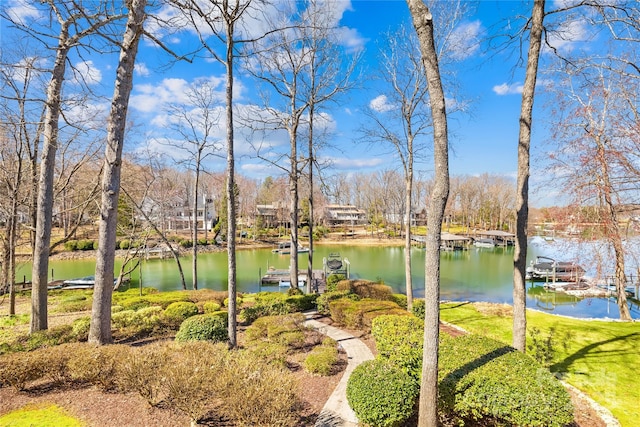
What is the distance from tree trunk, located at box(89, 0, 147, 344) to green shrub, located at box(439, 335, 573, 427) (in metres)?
5.85

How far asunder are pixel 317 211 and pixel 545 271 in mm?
32533

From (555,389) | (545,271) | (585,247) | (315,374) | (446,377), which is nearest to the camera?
(555,389)

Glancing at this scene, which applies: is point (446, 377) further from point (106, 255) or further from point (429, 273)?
point (106, 255)

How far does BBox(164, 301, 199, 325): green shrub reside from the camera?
8.05 metres

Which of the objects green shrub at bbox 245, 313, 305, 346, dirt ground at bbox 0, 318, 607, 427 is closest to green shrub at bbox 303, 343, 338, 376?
dirt ground at bbox 0, 318, 607, 427

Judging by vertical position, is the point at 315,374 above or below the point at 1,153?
below

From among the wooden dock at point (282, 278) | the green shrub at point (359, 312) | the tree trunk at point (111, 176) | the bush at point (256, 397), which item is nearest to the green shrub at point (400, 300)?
the green shrub at point (359, 312)

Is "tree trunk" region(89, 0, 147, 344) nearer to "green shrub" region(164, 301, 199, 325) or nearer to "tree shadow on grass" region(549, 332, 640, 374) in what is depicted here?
"green shrub" region(164, 301, 199, 325)

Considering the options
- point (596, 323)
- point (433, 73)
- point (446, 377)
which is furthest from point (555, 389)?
point (596, 323)

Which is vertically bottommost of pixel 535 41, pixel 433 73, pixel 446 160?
pixel 446 160

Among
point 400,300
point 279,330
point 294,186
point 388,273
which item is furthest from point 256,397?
point 388,273

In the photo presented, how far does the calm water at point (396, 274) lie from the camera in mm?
15828

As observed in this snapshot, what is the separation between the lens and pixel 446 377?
152 inches

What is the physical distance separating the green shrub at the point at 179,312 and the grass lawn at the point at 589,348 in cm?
734
